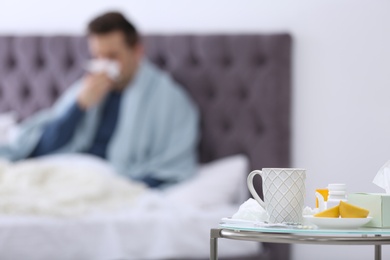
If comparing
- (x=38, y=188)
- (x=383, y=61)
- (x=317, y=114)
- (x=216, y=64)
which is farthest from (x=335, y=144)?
(x=38, y=188)

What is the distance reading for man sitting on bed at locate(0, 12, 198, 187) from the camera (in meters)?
3.29

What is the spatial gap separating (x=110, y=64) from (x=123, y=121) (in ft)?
0.87

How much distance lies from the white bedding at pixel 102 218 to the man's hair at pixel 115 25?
2.08 feet

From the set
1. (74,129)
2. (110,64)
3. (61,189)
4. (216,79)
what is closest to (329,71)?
(216,79)

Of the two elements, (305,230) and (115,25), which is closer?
(305,230)

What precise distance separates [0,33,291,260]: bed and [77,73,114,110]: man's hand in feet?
0.75

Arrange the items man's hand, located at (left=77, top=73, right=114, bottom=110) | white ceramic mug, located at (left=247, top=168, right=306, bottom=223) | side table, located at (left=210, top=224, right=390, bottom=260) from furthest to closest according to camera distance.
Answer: man's hand, located at (left=77, top=73, right=114, bottom=110), white ceramic mug, located at (left=247, top=168, right=306, bottom=223), side table, located at (left=210, top=224, right=390, bottom=260)

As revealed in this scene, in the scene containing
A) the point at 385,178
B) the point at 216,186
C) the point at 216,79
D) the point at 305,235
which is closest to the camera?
the point at 305,235

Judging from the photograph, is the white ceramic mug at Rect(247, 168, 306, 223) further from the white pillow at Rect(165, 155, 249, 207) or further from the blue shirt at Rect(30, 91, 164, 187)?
the blue shirt at Rect(30, 91, 164, 187)

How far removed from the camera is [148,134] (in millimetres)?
3305

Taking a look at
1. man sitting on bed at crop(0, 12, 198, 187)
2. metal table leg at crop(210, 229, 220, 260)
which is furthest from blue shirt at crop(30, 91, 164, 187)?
metal table leg at crop(210, 229, 220, 260)

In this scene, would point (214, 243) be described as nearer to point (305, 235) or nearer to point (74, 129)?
point (305, 235)

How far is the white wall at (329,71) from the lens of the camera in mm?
3230

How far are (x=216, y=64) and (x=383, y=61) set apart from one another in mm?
721
